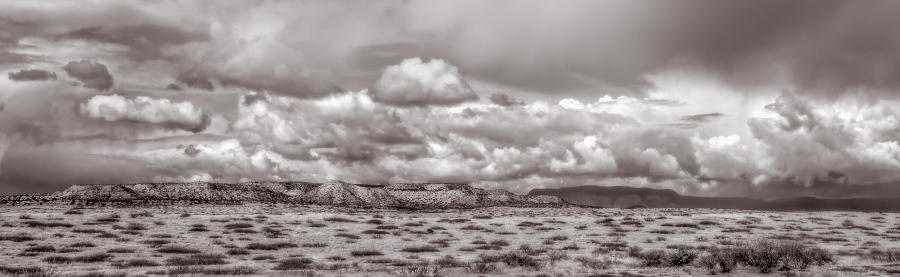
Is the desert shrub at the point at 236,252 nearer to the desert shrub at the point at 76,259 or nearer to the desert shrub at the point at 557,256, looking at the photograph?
the desert shrub at the point at 76,259

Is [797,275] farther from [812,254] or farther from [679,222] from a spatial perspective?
[679,222]

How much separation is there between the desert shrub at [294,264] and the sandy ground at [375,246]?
81mm

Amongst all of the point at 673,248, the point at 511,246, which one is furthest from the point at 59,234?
the point at 673,248

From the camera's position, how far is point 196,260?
89.2 feet

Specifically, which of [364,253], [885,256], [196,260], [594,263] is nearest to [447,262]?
[364,253]

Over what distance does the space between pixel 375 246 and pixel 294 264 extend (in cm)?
1003

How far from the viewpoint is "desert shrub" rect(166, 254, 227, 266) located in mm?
26891

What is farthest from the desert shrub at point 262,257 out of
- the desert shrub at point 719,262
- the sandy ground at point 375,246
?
the desert shrub at point 719,262

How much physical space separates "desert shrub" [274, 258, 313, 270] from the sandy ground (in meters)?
0.08

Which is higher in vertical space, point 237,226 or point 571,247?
point 237,226

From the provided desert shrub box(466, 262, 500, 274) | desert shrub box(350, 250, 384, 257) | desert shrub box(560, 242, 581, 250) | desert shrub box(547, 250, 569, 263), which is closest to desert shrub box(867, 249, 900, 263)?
desert shrub box(560, 242, 581, 250)

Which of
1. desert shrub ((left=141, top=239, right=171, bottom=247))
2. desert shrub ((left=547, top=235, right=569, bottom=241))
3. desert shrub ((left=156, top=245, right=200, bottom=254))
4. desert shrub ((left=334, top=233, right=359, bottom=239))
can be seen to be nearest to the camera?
desert shrub ((left=156, top=245, right=200, bottom=254))

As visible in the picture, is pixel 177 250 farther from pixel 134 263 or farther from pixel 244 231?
pixel 244 231

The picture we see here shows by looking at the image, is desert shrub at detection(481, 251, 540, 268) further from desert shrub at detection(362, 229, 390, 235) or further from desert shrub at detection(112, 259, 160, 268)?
desert shrub at detection(362, 229, 390, 235)
